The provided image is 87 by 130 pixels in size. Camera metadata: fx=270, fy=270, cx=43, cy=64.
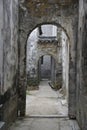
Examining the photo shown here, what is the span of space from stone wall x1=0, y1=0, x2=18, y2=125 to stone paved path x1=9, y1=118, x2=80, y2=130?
0.81 feet

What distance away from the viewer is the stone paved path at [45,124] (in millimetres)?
6141

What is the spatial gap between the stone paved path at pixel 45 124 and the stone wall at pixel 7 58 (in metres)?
0.25

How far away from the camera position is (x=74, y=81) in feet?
24.0

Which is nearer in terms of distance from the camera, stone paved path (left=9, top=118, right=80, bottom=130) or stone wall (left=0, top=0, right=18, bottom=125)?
stone wall (left=0, top=0, right=18, bottom=125)

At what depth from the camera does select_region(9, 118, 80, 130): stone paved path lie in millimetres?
6141

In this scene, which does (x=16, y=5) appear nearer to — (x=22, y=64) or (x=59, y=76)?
(x=22, y=64)

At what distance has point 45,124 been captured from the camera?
6.53 m

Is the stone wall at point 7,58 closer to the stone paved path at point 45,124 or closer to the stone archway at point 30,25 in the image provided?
the stone paved path at point 45,124

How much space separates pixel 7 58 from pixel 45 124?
1.93m

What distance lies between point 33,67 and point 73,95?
34.6 ft

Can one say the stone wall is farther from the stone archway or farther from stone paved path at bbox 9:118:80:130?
the stone archway

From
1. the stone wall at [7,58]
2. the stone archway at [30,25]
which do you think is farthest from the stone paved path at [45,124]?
the stone archway at [30,25]

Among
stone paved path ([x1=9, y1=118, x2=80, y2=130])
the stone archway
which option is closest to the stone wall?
stone paved path ([x1=9, y1=118, x2=80, y2=130])

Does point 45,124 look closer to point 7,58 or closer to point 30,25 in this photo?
point 7,58
